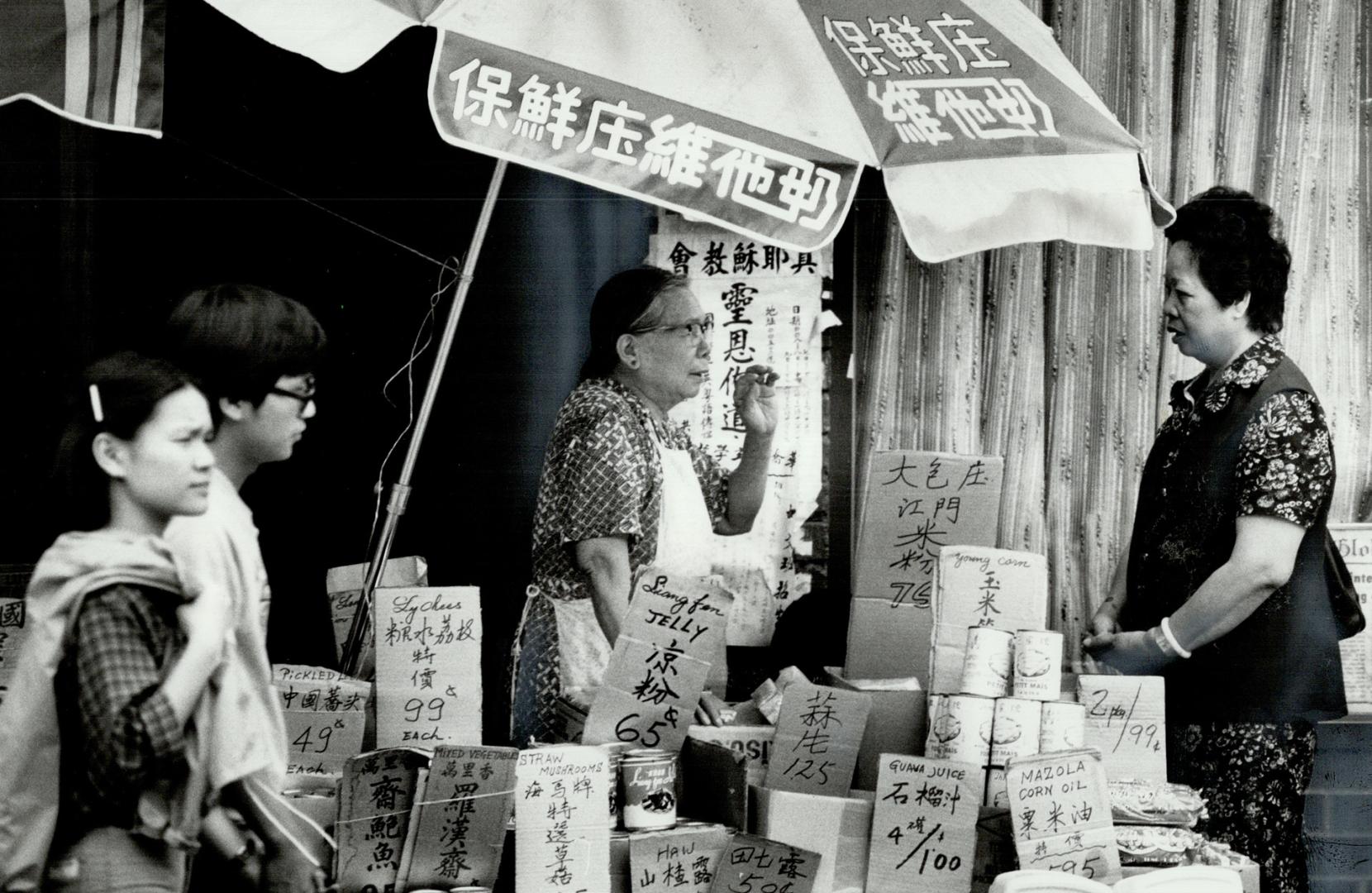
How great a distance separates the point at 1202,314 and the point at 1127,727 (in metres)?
1.12

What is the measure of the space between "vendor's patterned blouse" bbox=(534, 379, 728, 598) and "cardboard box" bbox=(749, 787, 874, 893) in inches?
36.8

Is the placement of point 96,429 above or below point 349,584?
above

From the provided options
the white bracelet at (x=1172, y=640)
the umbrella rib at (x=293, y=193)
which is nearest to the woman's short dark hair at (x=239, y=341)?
the umbrella rib at (x=293, y=193)

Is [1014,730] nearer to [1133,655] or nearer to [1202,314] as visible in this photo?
[1133,655]

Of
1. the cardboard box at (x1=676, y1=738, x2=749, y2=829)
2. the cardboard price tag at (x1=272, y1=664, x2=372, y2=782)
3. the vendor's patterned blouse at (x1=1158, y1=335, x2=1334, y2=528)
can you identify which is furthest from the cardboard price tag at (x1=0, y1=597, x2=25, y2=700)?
the vendor's patterned blouse at (x1=1158, y1=335, x2=1334, y2=528)

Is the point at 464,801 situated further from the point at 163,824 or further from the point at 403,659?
the point at 163,824

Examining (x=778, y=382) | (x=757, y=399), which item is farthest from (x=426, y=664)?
(x=778, y=382)

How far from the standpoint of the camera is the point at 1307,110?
15.9 feet

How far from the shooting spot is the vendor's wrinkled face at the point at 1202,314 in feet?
13.5

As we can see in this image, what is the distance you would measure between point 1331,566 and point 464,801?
2355mm

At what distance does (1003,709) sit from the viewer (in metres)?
3.63

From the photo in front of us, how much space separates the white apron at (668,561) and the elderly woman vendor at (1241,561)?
3.84 ft

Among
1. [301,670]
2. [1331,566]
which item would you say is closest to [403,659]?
[301,670]

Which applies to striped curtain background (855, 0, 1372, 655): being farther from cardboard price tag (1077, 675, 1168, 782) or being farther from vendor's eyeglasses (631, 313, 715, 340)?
cardboard price tag (1077, 675, 1168, 782)
